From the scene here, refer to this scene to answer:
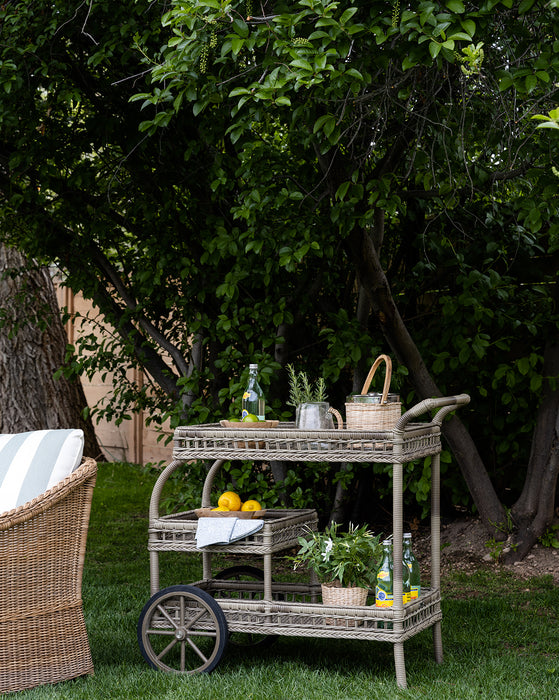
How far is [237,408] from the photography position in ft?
16.6

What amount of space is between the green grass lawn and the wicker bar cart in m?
0.13

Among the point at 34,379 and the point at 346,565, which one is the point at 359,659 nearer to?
the point at 346,565

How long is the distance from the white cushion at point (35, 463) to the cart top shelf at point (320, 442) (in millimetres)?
419

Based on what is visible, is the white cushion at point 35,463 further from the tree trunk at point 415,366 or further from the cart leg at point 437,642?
the tree trunk at point 415,366

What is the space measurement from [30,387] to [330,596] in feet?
21.5

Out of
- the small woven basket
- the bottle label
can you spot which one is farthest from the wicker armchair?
the bottle label

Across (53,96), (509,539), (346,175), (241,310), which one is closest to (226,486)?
(241,310)

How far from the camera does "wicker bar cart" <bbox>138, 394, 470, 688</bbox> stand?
3.29 meters

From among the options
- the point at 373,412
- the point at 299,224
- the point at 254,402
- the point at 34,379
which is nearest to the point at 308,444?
the point at 373,412

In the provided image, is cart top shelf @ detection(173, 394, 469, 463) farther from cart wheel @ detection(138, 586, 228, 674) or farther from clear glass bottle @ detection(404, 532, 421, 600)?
cart wheel @ detection(138, 586, 228, 674)

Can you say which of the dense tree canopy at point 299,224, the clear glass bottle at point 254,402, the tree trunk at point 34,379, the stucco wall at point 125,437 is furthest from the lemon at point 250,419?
the tree trunk at point 34,379

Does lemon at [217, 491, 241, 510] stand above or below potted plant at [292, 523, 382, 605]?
above

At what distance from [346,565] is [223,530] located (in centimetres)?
48

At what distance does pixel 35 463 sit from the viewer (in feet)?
11.3
